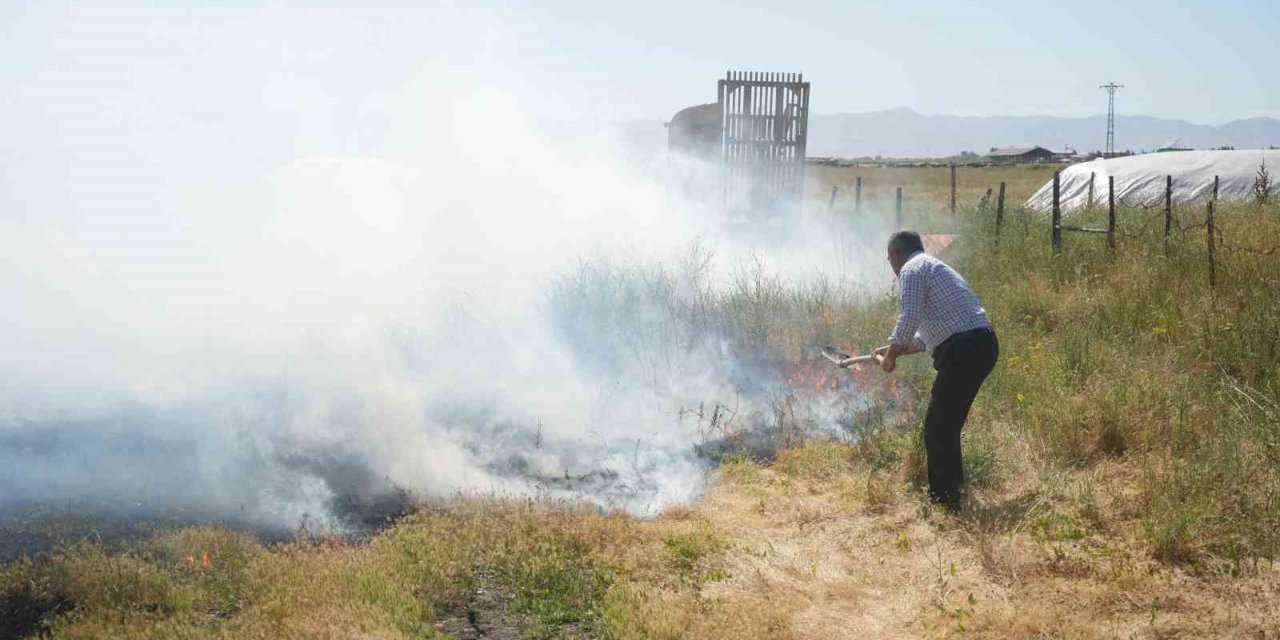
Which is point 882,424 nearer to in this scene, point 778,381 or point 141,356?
point 778,381

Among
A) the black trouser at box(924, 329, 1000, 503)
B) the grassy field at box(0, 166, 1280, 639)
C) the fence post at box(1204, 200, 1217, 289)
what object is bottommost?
the grassy field at box(0, 166, 1280, 639)

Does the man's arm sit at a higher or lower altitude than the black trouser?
higher

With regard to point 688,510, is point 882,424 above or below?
above

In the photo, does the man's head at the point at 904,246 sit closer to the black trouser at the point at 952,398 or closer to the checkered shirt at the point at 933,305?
the checkered shirt at the point at 933,305

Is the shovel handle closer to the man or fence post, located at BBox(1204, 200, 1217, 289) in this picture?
Result: the man

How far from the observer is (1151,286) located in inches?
357

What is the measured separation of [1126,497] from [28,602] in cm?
639

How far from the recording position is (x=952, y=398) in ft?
19.2

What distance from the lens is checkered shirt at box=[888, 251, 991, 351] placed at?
578cm

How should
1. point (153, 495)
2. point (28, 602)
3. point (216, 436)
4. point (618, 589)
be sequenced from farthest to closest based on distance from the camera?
point (216, 436) → point (153, 495) → point (618, 589) → point (28, 602)

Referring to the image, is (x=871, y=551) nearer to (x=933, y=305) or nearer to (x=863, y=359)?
(x=863, y=359)

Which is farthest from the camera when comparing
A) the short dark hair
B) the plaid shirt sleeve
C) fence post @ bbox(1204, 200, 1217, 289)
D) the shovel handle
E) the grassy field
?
fence post @ bbox(1204, 200, 1217, 289)

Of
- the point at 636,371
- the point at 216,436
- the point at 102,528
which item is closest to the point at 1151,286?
the point at 636,371

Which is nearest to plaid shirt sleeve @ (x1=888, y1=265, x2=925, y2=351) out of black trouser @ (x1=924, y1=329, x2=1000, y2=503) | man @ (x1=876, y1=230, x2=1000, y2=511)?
man @ (x1=876, y1=230, x2=1000, y2=511)
